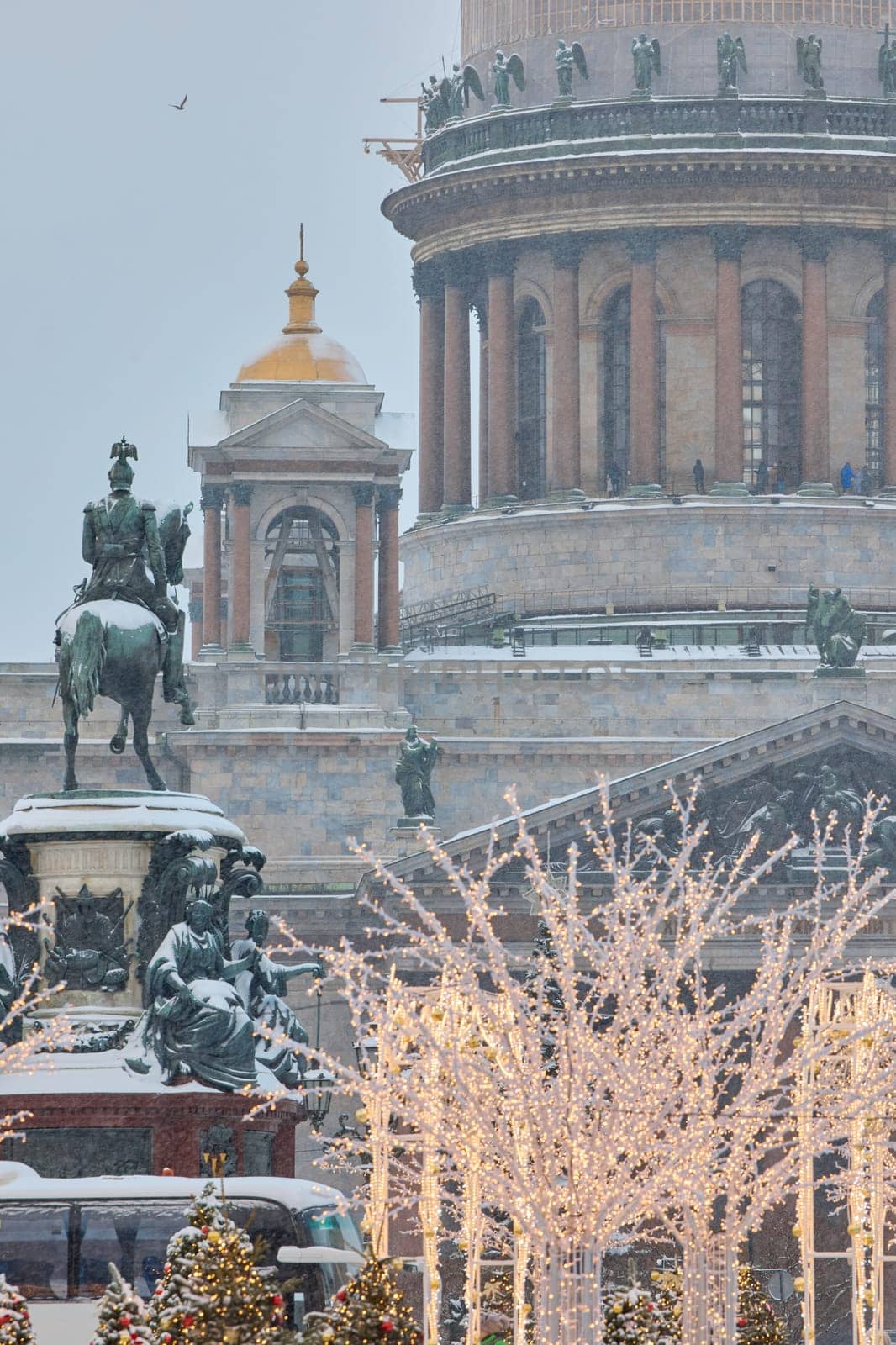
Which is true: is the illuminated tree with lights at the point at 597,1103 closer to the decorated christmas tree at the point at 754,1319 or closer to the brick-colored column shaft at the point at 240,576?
the decorated christmas tree at the point at 754,1319

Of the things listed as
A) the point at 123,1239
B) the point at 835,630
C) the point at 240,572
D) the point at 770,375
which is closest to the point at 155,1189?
the point at 123,1239

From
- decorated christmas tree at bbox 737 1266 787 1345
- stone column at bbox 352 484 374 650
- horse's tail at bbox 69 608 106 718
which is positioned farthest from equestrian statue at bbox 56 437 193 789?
stone column at bbox 352 484 374 650

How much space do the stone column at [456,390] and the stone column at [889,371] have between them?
9.01 metres

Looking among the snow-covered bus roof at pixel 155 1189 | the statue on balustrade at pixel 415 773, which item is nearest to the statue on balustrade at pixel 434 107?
the statue on balustrade at pixel 415 773

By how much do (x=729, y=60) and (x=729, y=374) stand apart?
Result: 651 cm

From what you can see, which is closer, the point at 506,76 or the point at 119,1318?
the point at 119,1318

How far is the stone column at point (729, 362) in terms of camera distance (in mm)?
84500

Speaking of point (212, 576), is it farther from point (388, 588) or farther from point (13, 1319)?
point (13, 1319)

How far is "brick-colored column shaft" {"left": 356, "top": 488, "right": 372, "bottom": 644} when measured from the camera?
239 feet

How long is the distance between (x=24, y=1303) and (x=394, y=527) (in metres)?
50.9

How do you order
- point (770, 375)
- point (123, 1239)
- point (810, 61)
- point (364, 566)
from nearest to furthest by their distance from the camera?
point (123, 1239)
point (364, 566)
point (810, 61)
point (770, 375)

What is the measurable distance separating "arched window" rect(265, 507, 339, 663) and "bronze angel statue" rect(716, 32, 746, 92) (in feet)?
49.6

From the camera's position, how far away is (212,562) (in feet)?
248

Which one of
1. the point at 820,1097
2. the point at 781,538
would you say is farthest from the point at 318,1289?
the point at 781,538
